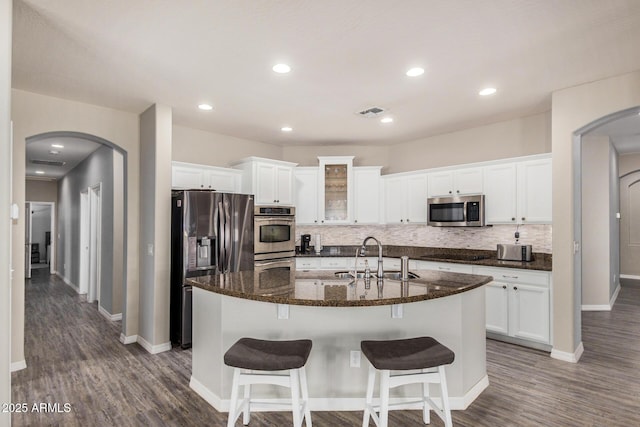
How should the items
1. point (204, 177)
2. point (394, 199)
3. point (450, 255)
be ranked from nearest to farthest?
point (204, 177) → point (450, 255) → point (394, 199)

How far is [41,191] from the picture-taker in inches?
373

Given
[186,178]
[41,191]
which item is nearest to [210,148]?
[186,178]

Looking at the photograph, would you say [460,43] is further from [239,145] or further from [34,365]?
[34,365]

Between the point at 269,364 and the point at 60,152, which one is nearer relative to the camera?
the point at 269,364

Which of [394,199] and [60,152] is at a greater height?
[60,152]

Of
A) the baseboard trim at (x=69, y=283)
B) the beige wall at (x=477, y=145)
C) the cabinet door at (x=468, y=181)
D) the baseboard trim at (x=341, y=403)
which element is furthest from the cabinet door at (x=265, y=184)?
the baseboard trim at (x=69, y=283)

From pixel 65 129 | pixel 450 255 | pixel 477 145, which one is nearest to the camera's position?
pixel 65 129

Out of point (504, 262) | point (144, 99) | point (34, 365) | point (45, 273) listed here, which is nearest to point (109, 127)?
point (144, 99)

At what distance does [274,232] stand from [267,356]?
3.02 metres

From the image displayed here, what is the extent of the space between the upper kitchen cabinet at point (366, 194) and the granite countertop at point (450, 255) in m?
0.56

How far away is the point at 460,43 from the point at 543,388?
2.85 metres

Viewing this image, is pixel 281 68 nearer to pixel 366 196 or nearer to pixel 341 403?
pixel 341 403

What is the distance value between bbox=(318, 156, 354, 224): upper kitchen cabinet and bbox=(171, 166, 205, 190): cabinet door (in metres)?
1.87

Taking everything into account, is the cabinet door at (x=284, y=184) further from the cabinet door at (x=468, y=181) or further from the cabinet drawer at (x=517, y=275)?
the cabinet drawer at (x=517, y=275)
